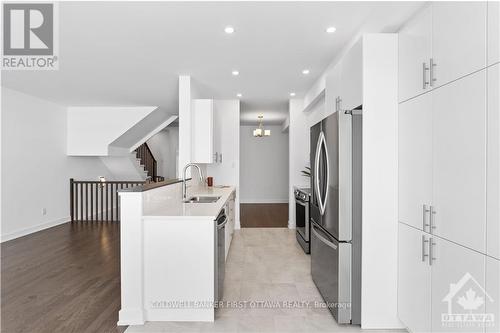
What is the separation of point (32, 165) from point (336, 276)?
20.1 ft

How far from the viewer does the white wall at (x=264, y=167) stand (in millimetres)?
10688

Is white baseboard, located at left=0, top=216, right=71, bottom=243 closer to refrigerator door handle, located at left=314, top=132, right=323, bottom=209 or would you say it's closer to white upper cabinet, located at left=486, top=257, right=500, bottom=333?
refrigerator door handle, located at left=314, top=132, right=323, bottom=209

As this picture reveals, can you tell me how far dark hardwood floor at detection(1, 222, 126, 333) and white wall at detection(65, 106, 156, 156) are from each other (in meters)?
2.26

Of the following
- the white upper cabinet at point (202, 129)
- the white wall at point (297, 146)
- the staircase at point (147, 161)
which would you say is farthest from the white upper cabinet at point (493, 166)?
the staircase at point (147, 161)

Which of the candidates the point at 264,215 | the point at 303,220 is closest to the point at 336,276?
the point at 303,220

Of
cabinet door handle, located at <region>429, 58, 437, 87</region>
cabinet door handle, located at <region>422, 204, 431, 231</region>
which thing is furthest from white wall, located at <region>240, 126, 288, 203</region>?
cabinet door handle, located at <region>429, 58, 437, 87</region>

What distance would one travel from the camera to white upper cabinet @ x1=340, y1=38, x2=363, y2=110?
98.6 inches

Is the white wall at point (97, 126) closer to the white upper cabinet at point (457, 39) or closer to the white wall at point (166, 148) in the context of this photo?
the white wall at point (166, 148)

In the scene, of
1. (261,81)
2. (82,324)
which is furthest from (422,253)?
(261,81)

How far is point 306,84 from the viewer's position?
5145mm

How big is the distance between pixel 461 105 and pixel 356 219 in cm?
114

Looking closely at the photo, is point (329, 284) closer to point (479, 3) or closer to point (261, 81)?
point (479, 3)

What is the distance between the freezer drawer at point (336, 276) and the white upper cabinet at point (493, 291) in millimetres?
1022

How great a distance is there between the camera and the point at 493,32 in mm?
1508
